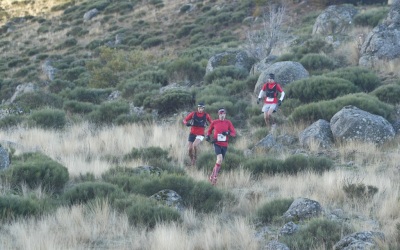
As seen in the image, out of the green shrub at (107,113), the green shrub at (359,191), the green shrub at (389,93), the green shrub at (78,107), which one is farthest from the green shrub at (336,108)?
the green shrub at (78,107)

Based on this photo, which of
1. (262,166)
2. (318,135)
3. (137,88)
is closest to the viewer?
(262,166)

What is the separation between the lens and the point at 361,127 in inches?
559

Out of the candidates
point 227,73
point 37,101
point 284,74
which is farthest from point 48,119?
point 227,73

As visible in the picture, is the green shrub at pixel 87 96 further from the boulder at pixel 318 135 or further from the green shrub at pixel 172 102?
the boulder at pixel 318 135

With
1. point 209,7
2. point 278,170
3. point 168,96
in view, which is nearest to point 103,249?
point 278,170

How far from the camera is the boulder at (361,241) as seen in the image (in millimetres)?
6203

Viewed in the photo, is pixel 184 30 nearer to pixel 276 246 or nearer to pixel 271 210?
pixel 271 210

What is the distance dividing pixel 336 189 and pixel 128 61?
2638cm

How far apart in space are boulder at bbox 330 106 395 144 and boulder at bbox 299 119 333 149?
0.59 feet

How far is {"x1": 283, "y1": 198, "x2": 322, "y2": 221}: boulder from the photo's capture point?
808cm

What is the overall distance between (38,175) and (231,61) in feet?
57.2

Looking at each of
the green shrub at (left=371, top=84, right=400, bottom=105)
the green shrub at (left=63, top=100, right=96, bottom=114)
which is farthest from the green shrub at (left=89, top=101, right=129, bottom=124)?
the green shrub at (left=371, top=84, right=400, bottom=105)

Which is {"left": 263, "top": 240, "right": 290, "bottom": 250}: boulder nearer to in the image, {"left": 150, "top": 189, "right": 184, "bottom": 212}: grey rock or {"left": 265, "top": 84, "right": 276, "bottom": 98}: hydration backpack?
{"left": 150, "top": 189, "right": 184, "bottom": 212}: grey rock

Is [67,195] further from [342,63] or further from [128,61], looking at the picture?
[128,61]
